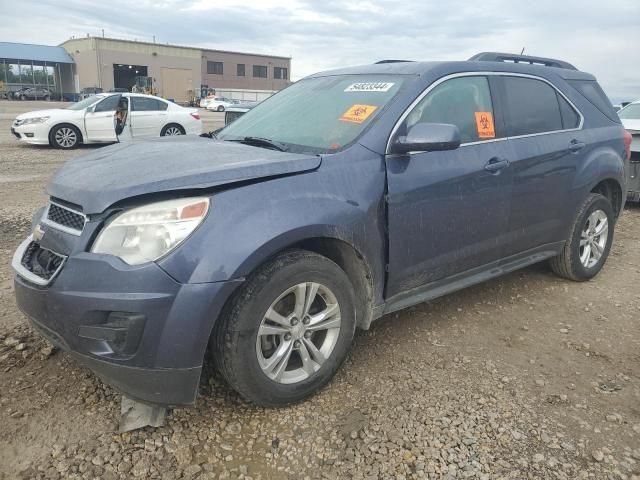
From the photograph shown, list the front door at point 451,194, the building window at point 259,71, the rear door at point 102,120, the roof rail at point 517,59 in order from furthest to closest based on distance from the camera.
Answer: the building window at point 259,71, the rear door at point 102,120, the roof rail at point 517,59, the front door at point 451,194

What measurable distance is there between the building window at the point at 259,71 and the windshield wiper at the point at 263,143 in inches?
3014

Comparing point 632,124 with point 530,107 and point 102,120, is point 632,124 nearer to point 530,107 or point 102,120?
point 530,107

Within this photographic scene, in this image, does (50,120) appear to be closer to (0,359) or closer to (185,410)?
(0,359)

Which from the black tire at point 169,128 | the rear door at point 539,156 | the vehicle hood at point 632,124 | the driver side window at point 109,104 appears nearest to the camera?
the rear door at point 539,156

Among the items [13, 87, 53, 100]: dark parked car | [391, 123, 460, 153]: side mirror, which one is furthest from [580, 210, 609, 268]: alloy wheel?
[13, 87, 53, 100]: dark parked car

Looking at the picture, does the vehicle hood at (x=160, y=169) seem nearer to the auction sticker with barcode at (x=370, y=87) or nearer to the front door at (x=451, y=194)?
the front door at (x=451, y=194)

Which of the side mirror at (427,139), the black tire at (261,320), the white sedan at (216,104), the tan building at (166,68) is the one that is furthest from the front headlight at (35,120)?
the tan building at (166,68)

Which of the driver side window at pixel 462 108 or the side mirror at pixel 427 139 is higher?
the driver side window at pixel 462 108

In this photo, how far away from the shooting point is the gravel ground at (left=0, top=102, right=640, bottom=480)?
2209 mm

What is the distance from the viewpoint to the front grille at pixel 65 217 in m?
2.26

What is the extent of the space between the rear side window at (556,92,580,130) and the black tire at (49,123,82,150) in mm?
11638

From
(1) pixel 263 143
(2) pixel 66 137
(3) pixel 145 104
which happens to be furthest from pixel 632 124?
(2) pixel 66 137

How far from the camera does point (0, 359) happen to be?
2885mm

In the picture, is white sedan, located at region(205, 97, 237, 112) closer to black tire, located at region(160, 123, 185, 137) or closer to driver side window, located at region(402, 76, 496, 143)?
black tire, located at region(160, 123, 185, 137)
